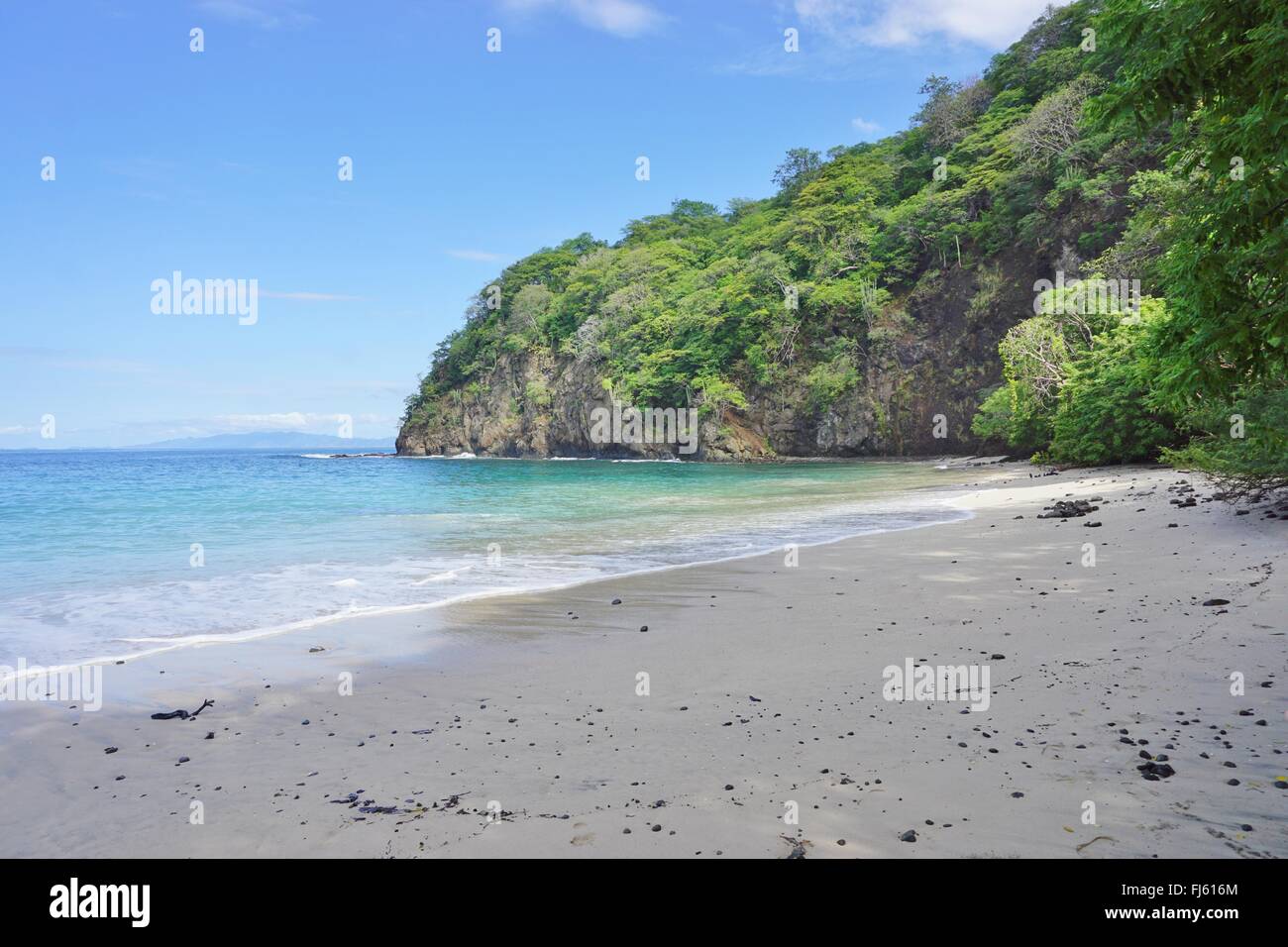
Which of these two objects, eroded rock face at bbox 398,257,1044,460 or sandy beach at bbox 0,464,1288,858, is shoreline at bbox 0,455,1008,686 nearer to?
sandy beach at bbox 0,464,1288,858

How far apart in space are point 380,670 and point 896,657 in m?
4.57

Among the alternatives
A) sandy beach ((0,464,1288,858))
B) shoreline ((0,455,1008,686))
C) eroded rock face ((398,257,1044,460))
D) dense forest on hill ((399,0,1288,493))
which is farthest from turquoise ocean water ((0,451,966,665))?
eroded rock face ((398,257,1044,460))

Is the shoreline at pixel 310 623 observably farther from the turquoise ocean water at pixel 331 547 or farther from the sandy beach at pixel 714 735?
the sandy beach at pixel 714 735

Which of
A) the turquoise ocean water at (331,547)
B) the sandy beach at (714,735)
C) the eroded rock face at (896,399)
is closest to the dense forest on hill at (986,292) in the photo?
the eroded rock face at (896,399)

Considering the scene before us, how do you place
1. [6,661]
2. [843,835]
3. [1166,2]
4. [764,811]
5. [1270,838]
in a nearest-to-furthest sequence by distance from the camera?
[1270,838] < [843,835] < [764,811] < [1166,2] < [6,661]

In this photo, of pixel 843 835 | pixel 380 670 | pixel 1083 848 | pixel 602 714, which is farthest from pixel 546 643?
pixel 1083 848

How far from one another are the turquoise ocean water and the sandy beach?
1924 millimetres

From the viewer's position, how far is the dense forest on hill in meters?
4.94

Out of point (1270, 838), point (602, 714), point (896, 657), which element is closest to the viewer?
point (1270, 838)

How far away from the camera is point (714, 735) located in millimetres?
4727

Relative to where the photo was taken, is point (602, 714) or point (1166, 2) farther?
point (602, 714)

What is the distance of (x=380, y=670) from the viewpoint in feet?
22.4
